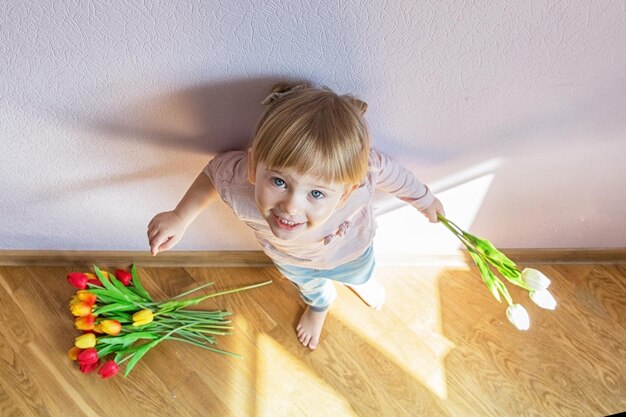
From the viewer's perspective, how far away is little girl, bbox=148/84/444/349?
650mm

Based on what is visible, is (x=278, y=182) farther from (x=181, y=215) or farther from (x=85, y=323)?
(x=85, y=323)

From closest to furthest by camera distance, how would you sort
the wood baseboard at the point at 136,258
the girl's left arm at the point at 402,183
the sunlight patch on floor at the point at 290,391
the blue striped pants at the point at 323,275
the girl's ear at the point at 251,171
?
the girl's ear at the point at 251,171 < the girl's left arm at the point at 402,183 < the blue striped pants at the point at 323,275 < the sunlight patch on floor at the point at 290,391 < the wood baseboard at the point at 136,258

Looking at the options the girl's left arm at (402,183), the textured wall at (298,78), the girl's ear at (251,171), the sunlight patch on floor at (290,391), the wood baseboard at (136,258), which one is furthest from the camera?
the wood baseboard at (136,258)

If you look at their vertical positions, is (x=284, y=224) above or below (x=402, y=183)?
above

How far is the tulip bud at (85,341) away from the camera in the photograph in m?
1.06

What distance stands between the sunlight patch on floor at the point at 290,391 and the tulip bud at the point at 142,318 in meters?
0.25

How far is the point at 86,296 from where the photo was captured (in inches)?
42.1

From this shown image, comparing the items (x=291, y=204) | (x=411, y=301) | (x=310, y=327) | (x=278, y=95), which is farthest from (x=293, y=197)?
(x=411, y=301)

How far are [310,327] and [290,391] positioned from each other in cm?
14

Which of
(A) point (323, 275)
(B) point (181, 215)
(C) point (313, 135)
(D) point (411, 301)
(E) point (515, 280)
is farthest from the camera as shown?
(D) point (411, 301)

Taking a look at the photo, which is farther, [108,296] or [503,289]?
[108,296]

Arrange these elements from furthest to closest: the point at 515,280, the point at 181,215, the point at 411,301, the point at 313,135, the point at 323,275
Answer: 1. the point at 411,301
2. the point at 323,275
3. the point at 181,215
4. the point at 515,280
5. the point at 313,135

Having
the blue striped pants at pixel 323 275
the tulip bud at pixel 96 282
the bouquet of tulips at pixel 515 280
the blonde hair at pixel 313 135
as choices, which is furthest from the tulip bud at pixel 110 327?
the bouquet of tulips at pixel 515 280

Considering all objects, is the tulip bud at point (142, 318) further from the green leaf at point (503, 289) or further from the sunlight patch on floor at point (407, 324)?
the green leaf at point (503, 289)
